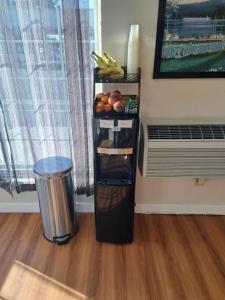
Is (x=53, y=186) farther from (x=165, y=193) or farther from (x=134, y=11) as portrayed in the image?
(x=134, y=11)

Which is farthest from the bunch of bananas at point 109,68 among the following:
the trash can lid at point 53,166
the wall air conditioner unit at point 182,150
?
the trash can lid at point 53,166

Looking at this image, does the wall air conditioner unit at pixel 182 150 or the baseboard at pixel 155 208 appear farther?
the baseboard at pixel 155 208

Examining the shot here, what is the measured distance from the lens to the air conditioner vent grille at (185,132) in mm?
1735

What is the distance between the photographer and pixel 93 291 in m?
1.52

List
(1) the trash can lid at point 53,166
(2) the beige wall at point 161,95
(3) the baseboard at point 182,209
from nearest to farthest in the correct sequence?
(2) the beige wall at point 161,95 → (1) the trash can lid at point 53,166 → (3) the baseboard at point 182,209

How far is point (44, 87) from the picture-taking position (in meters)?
1.73

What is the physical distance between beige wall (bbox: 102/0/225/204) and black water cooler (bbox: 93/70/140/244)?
30 cm

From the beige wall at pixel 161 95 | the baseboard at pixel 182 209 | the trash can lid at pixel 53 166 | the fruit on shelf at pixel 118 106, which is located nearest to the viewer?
the fruit on shelf at pixel 118 106

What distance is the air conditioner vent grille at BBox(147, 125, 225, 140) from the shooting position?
1.74 metres

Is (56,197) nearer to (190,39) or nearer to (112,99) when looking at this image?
(112,99)

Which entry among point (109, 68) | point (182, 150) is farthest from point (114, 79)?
point (182, 150)

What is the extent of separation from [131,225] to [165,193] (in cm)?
50

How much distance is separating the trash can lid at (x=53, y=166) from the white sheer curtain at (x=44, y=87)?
0.40ft

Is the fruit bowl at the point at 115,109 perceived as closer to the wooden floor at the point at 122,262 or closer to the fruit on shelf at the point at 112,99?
the fruit on shelf at the point at 112,99
